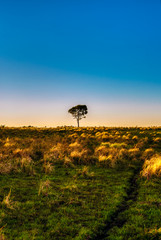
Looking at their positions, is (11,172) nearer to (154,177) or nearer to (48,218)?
(48,218)

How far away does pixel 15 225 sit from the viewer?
5852 millimetres

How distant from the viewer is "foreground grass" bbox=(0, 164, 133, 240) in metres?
5.57

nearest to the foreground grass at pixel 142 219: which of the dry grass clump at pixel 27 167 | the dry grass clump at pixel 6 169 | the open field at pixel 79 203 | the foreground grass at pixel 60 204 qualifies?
the open field at pixel 79 203

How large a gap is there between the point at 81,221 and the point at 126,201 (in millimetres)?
2181

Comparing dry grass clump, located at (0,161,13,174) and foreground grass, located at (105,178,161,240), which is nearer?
foreground grass, located at (105,178,161,240)

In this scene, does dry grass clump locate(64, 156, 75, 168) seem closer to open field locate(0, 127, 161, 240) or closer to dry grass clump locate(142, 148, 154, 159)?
open field locate(0, 127, 161, 240)

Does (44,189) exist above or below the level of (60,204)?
above

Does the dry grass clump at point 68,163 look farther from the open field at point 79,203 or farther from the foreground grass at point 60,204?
the foreground grass at point 60,204

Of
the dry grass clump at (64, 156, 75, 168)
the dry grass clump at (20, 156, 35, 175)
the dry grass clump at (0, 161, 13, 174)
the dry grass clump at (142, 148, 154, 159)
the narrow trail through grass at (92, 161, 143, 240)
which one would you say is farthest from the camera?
the dry grass clump at (142, 148, 154, 159)

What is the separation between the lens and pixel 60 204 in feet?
24.1

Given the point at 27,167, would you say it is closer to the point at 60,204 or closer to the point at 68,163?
the point at 68,163

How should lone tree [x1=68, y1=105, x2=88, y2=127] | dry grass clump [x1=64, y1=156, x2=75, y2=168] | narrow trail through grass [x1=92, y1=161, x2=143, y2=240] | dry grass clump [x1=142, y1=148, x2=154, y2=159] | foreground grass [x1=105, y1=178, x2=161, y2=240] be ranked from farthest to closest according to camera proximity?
lone tree [x1=68, y1=105, x2=88, y2=127], dry grass clump [x1=142, y1=148, x2=154, y2=159], dry grass clump [x1=64, y1=156, x2=75, y2=168], narrow trail through grass [x1=92, y1=161, x2=143, y2=240], foreground grass [x1=105, y1=178, x2=161, y2=240]

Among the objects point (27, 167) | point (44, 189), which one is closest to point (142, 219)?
point (44, 189)

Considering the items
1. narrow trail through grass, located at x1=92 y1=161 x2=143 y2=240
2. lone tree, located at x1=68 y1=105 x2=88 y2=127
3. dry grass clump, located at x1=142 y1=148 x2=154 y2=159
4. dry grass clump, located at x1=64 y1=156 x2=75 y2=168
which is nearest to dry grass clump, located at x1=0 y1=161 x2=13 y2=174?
dry grass clump, located at x1=64 y1=156 x2=75 y2=168
